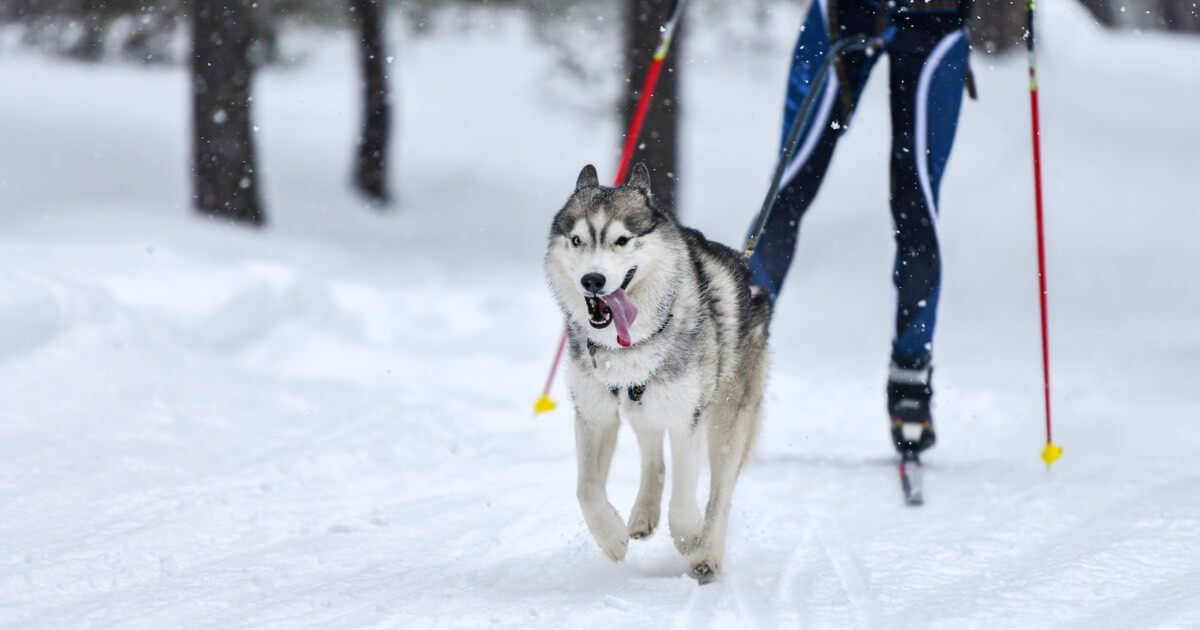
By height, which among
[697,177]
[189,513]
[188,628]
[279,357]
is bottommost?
[697,177]

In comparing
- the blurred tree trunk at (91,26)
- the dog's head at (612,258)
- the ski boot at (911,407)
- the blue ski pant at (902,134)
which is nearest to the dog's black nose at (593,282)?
the dog's head at (612,258)

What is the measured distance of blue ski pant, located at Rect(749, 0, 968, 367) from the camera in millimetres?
5129

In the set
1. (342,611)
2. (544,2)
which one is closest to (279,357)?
(342,611)

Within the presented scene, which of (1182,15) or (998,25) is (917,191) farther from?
(1182,15)

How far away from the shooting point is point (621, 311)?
12.3ft

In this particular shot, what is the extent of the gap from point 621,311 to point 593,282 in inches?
6.7

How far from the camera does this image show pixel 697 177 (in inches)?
710

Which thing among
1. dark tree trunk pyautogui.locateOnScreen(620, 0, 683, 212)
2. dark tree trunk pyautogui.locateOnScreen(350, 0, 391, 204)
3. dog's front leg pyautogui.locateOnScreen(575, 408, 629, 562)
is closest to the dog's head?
dog's front leg pyautogui.locateOnScreen(575, 408, 629, 562)

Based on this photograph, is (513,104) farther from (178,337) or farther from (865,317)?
(178,337)

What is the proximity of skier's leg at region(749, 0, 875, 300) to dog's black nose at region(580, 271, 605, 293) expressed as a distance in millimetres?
1701

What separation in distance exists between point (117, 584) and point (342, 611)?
828 mm

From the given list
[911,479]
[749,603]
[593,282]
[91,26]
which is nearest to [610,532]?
[749,603]

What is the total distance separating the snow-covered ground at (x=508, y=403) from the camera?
3701mm

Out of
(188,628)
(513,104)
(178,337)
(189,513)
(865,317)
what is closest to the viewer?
(188,628)
